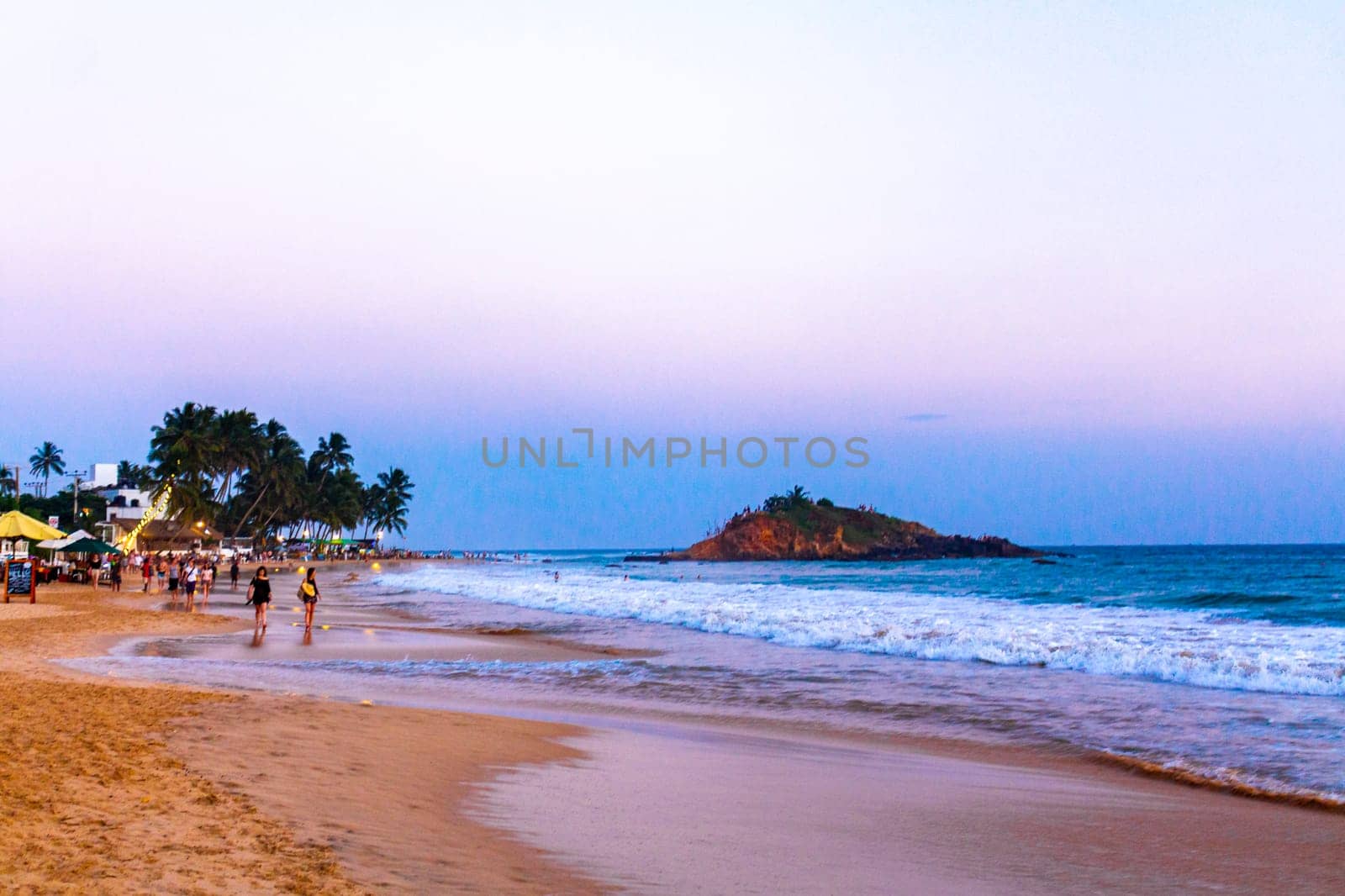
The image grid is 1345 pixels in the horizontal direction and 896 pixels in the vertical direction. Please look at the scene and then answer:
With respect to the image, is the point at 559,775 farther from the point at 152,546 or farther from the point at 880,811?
the point at 152,546

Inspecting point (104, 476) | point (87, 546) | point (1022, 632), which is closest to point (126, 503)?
point (104, 476)

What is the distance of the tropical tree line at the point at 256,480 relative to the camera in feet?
268

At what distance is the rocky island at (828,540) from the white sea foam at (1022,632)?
99862 millimetres

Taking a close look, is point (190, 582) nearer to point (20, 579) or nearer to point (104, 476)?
point (20, 579)

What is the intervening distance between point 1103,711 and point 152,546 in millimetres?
85135

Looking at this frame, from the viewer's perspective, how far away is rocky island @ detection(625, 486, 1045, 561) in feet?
456

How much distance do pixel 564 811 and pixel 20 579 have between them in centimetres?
3024

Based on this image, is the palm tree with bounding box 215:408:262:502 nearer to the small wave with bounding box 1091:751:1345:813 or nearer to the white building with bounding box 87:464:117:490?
the white building with bounding box 87:464:117:490

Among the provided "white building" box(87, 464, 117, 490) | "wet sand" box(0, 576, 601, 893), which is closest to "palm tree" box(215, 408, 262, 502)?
"white building" box(87, 464, 117, 490)

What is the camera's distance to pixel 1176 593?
45.2m

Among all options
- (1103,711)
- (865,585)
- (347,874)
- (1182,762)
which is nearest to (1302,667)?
(1103,711)

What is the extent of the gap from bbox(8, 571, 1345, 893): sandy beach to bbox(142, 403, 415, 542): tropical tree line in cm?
7642

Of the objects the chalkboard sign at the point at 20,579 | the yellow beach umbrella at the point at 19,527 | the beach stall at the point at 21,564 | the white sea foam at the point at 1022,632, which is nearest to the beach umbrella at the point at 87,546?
the beach stall at the point at 21,564

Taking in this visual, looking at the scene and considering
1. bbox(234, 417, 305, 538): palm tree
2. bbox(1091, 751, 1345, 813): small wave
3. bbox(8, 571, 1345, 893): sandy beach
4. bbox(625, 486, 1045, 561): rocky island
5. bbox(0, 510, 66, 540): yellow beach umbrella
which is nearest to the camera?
bbox(8, 571, 1345, 893): sandy beach
